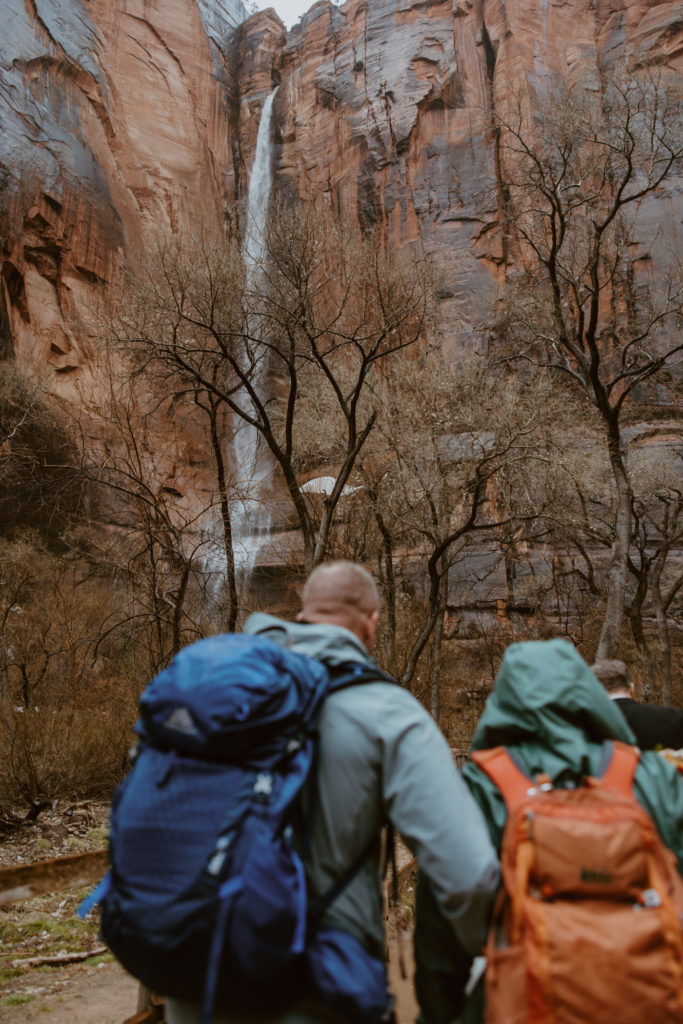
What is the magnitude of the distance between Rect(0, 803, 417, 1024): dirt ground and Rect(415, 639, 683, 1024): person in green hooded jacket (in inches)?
60.2

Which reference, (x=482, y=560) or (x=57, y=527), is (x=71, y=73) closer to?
(x=57, y=527)

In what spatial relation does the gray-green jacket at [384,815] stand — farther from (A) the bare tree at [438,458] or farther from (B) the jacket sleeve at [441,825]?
(A) the bare tree at [438,458]

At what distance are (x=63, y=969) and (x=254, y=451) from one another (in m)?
20.4

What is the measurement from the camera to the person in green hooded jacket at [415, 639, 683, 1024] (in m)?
1.77

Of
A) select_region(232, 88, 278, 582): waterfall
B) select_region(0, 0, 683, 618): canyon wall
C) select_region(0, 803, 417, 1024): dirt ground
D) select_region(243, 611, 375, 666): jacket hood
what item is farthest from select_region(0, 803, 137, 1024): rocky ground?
select_region(0, 0, 683, 618): canyon wall

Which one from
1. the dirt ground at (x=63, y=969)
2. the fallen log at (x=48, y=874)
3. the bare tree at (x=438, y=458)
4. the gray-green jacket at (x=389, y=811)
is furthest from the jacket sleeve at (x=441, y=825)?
the bare tree at (x=438, y=458)

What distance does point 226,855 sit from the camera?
1.39 m

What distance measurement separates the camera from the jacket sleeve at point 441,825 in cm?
155

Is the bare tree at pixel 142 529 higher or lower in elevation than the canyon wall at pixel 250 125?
lower

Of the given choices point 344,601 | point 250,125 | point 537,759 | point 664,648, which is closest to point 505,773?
point 537,759

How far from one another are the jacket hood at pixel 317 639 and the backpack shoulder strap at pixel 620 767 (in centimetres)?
65

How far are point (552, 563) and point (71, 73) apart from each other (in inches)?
1060

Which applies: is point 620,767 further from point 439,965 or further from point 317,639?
point 317,639

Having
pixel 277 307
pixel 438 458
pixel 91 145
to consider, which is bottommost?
pixel 438 458
